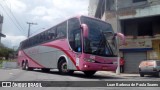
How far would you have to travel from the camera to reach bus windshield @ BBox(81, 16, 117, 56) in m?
13.9

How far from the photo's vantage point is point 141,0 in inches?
1124

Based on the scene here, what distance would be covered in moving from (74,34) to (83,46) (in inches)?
51.1

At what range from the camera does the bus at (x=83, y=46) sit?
13834 mm

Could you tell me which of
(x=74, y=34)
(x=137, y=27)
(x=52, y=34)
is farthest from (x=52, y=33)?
(x=137, y=27)

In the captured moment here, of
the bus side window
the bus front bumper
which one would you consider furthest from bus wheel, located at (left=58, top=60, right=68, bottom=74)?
the bus front bumper

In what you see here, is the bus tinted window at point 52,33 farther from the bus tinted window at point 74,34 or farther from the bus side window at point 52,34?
the bus tinted window at point 74,34

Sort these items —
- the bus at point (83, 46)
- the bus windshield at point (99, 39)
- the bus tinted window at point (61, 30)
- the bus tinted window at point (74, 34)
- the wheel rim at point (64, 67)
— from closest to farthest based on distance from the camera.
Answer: the bus at point (83, 46) → the bus windshield at point (99, 39) → the bus tinted window at point (74, 34) → the wheel rim at point (64, 67) → the bus tinted window at point (61, 30)

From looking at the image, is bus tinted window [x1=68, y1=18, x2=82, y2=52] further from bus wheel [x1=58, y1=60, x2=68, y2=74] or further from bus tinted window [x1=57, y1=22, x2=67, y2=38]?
bus wheel [x1=58, y1=60, x2=68, y2=74]

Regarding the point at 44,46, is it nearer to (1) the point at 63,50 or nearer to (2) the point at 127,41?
(1) the point at 63,50

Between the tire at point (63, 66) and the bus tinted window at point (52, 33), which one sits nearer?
the tire at point (63, 66)

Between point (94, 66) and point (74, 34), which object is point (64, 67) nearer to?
point (74, 34)

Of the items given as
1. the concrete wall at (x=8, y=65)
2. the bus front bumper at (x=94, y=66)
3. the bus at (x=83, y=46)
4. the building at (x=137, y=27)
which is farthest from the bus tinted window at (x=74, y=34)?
the concrete wall at (x=8, y=65)

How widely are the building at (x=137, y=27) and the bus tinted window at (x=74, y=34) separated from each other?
13.8 metres

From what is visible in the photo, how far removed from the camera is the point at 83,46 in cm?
1384
